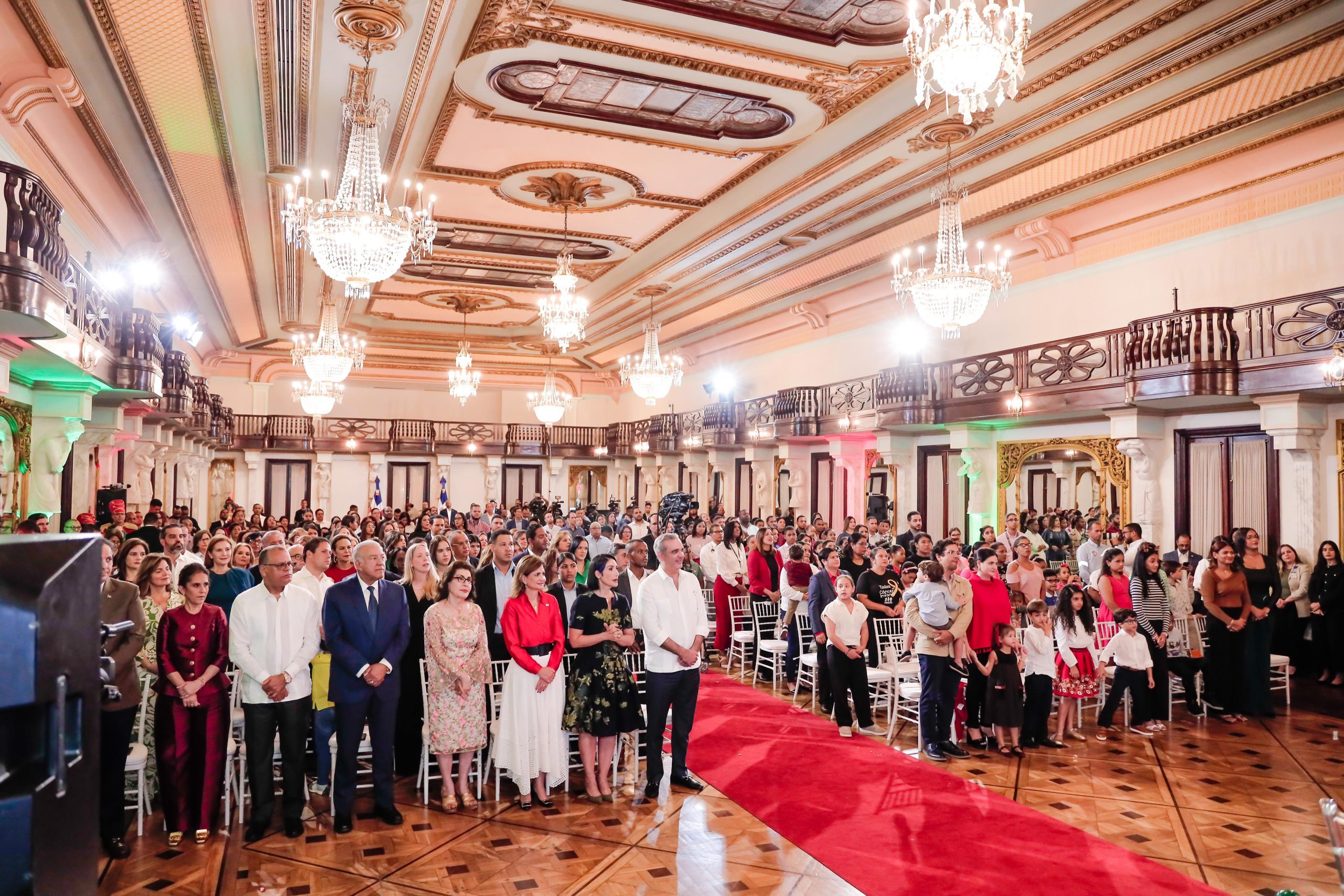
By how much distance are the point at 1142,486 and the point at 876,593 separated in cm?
596

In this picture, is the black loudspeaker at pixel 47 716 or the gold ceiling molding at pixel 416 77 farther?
the gold ceiling molding at pixel 416 77

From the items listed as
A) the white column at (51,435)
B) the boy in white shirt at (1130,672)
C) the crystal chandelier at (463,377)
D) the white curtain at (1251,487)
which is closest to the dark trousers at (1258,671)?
the boy in white shirt at (1130,672)

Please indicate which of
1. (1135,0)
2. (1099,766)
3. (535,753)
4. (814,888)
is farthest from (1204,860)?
(1135,0)

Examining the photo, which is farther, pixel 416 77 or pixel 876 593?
pixel 416 77

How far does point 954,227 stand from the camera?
8.85 metres

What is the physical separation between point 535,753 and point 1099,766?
3785 mm

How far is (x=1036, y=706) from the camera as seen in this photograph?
21.1 feet

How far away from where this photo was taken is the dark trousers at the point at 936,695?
20.1ft

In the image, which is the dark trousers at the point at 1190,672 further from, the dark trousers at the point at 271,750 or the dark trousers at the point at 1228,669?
the dark trousers at the point at 271,750

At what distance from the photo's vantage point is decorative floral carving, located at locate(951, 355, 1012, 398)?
1242 cm

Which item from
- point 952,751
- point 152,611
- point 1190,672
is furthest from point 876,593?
point 152,611

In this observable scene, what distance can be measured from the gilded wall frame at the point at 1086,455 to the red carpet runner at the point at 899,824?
23.6 ft

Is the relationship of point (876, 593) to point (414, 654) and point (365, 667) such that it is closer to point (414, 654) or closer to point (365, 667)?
point (414, 654)

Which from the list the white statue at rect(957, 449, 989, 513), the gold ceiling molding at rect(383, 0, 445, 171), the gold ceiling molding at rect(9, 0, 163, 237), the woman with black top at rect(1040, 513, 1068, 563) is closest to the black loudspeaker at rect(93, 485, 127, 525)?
the gold ceiling molding at rect(9, 0, 163, 237)
